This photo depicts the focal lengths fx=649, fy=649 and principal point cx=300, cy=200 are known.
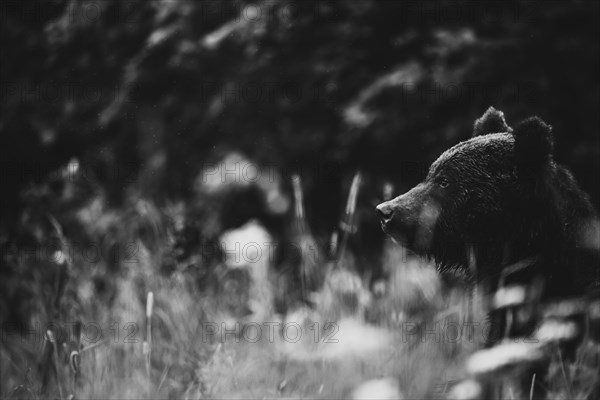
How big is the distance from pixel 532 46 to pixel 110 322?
8.54 ft

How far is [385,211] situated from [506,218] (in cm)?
36

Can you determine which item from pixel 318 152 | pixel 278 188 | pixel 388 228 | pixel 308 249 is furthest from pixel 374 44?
pixel 388 228

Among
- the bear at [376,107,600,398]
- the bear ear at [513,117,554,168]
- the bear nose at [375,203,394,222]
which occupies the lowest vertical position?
the bear at [376,107,600,398]

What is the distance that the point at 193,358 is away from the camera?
2607 millimetres

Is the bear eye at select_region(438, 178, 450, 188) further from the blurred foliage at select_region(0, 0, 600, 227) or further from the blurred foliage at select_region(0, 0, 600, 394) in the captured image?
the blurred foliage at select_region(0, 0, 600, 227)

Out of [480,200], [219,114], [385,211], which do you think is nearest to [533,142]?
[480,200]

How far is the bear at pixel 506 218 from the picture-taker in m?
1.79

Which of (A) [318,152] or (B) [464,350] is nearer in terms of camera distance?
(B) [464,350]

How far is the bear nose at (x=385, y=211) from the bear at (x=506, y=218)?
0.02 metres

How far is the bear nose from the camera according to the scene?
170cm

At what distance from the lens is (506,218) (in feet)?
5.88

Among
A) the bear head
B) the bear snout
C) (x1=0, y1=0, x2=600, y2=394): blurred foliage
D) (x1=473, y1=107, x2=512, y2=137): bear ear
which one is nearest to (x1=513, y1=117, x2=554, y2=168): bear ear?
the bear head

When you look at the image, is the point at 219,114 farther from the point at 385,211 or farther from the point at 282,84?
the point at 385,211

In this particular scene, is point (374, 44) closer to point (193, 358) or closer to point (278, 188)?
point (278, 188)
